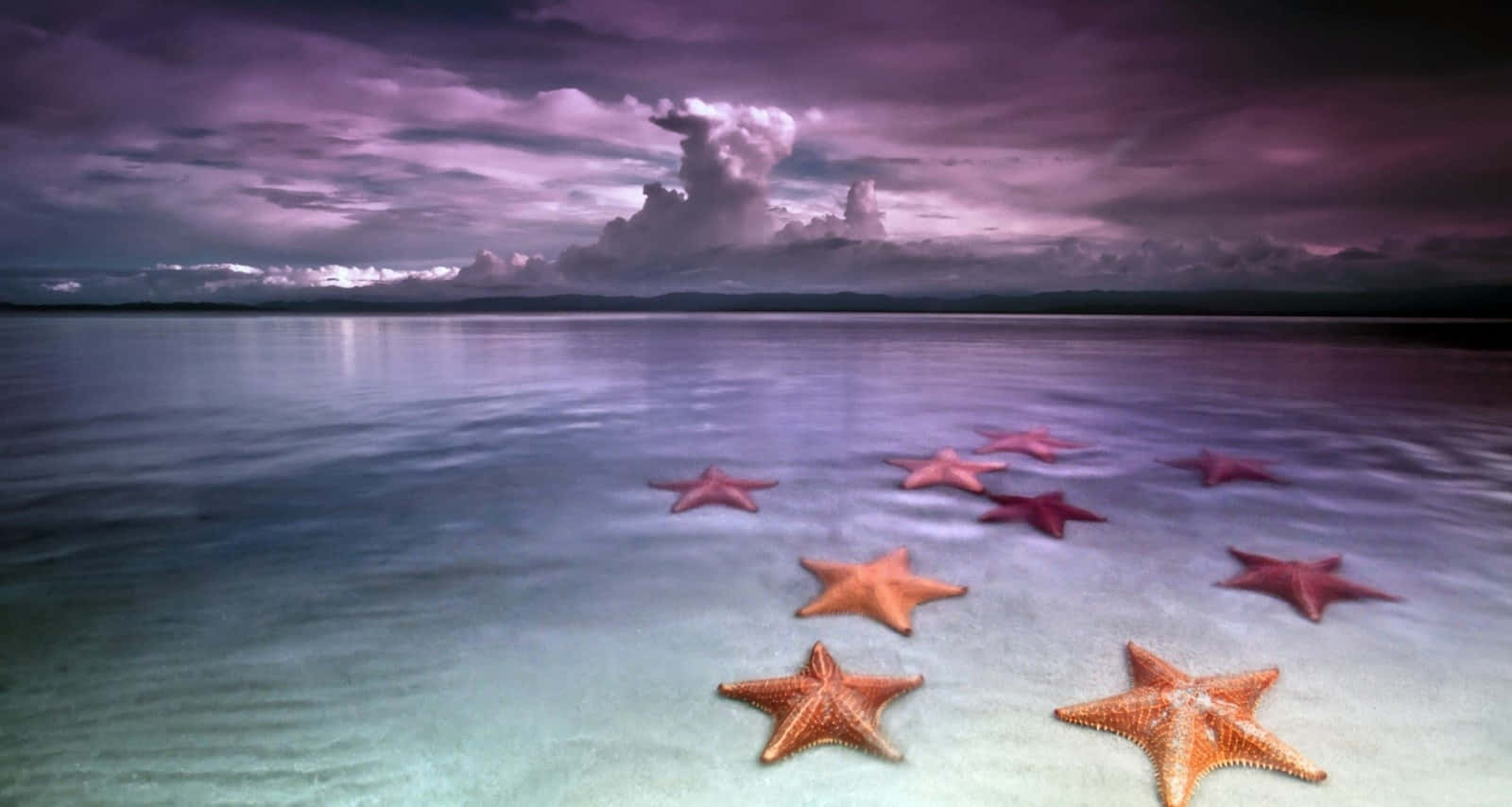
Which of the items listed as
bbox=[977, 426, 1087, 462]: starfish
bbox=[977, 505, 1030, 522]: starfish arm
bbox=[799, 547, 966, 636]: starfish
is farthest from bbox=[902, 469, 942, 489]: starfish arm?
bbox=[799, 547, 966, 636]: starfish

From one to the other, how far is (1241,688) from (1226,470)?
574cm

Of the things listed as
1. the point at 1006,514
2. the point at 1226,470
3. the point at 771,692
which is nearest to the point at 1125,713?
the point at 771,692

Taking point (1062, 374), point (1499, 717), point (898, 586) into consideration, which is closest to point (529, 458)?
point (898, 586)

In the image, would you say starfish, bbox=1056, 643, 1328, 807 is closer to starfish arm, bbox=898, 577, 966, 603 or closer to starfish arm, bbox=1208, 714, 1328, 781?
starfish arm, bbox=1208, 714, 1328, 781

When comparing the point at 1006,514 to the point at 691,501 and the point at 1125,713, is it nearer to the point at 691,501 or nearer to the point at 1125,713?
the point at 691,501

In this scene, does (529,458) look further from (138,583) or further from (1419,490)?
(1419,490)

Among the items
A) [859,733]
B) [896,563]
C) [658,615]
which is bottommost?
[658,615]

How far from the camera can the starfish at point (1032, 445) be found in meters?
9.81

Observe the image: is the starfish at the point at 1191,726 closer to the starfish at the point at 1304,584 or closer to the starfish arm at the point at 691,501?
the starfish at the point at 1304,584

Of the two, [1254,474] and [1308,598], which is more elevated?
[1254,474]

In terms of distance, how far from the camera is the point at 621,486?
837 centimetres

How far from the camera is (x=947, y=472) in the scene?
809 centimetres

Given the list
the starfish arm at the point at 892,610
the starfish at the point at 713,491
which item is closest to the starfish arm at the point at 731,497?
the starfish at the point at 713,491

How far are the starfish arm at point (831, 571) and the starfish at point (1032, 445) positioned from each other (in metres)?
5.34
